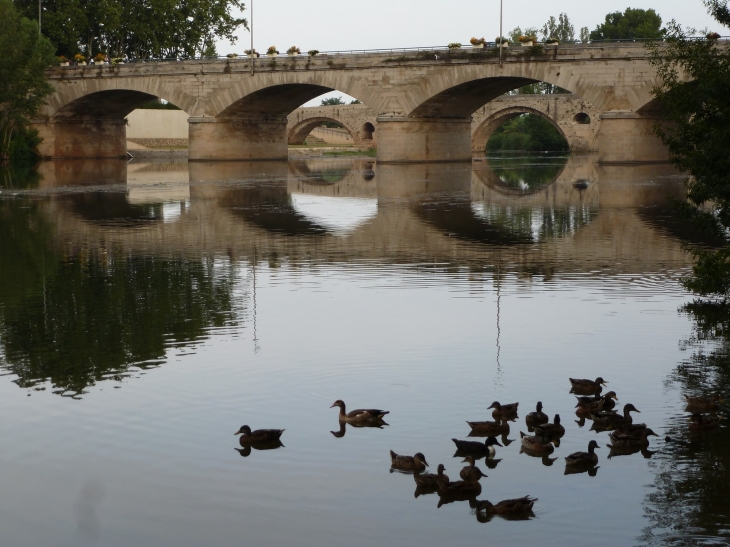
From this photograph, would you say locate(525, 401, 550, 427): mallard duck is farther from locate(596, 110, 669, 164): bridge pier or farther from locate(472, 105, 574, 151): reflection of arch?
locate(472, 105, 574, 151): reflection of arch

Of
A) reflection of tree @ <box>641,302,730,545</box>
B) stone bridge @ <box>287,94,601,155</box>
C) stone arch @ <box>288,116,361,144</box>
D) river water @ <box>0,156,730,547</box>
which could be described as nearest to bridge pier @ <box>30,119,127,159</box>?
stone bridge @ <box>287,94,601,155</box>

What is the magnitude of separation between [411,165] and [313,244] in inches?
1200

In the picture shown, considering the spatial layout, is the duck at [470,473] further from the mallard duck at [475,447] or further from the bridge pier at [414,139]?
the bridge pier at [414,139]

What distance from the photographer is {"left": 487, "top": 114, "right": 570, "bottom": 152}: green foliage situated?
87.2 meters

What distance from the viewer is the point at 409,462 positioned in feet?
24.2

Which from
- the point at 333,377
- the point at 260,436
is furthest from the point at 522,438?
the point at 333,377

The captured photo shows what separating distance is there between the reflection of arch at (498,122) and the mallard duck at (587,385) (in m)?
64.2

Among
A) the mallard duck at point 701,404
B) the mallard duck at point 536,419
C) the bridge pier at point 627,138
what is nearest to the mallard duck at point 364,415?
the mallard duck at point 536,419

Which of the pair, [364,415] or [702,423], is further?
[364,415]

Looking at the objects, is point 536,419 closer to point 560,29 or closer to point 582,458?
point 582,458

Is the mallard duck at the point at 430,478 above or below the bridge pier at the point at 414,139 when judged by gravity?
below

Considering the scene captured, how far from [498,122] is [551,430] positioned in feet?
228

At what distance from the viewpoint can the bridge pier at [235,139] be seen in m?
54.7

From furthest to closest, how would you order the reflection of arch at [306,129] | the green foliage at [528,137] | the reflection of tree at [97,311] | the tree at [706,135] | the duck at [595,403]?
the green foliage at [528,137], the reflection of arch at [306,129], the tree at [706,135], the reflection of tree at [97,311], the duck at [595,403]
